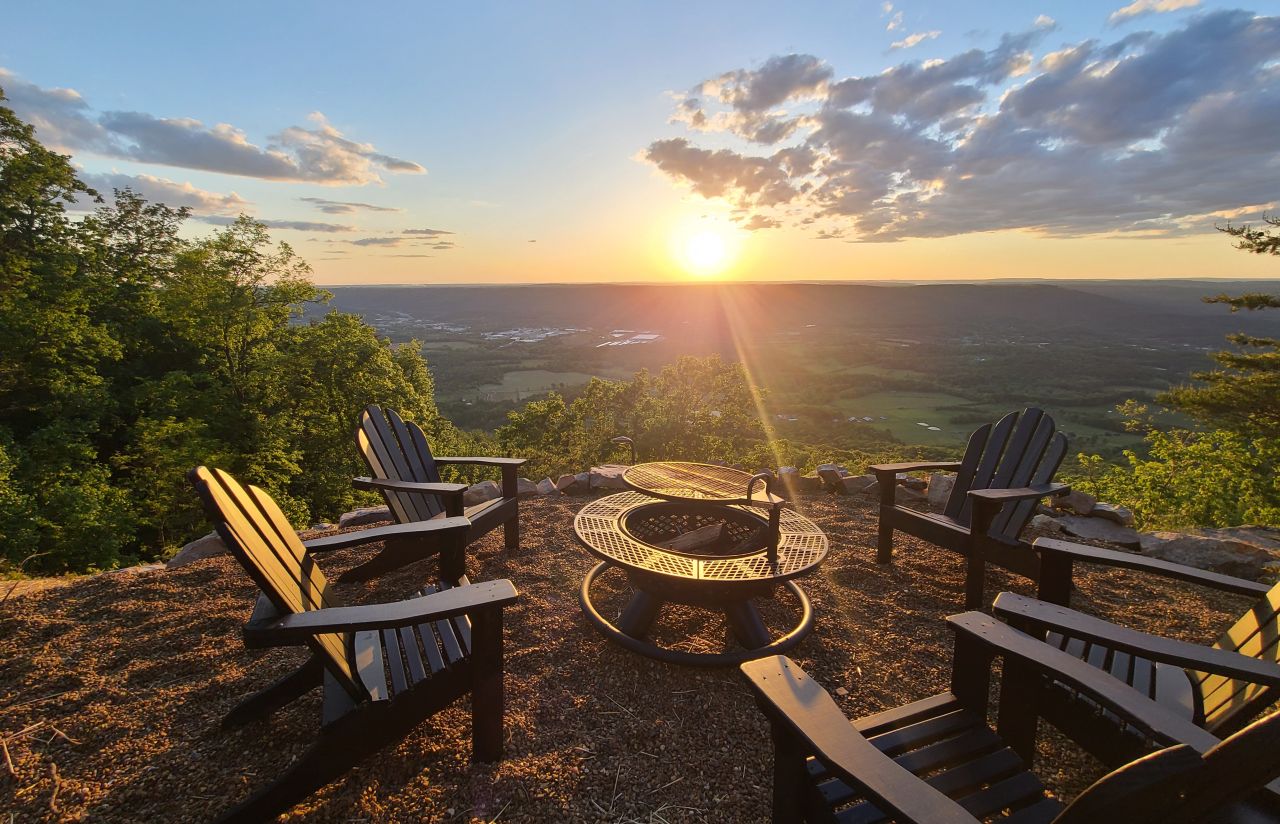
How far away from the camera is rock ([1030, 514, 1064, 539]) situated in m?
4.13

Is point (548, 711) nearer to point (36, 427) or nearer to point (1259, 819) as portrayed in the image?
point (1259, 819)

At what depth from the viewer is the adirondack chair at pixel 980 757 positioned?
73cm

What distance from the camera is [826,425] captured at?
30.5 m

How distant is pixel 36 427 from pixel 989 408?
4248 centimetres

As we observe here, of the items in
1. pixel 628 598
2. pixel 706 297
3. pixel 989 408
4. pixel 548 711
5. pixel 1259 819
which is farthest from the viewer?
pixel 706 297

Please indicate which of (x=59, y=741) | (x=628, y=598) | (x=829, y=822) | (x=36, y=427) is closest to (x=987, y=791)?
(x=829, y=822)

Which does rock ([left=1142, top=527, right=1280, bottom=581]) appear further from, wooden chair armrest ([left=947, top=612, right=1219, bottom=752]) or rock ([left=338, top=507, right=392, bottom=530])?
rock ([left=338, top=507, right=392, bottom=530])

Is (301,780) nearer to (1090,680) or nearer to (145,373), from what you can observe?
(1090,680)

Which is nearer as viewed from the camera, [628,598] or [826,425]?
[628,598]

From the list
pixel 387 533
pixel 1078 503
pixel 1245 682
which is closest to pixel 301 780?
pixel 387 533

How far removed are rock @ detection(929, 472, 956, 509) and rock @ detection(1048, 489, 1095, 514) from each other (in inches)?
31.4

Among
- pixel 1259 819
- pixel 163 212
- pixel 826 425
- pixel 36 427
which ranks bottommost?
pixel 826 425

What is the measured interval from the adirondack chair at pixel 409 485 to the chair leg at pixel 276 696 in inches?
39.8

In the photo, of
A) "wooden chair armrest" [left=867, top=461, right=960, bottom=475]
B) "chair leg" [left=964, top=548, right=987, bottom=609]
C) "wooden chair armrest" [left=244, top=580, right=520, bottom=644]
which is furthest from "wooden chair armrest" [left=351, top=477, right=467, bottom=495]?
"chair leg" [left=964, top=548, right=987, bottom=609]
